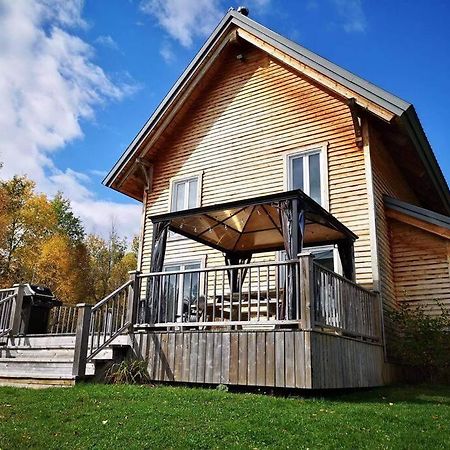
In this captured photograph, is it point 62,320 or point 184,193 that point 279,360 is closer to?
point 62,320

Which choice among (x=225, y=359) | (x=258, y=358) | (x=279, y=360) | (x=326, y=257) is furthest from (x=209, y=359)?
(x=326, y=257)

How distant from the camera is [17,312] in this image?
37.8 ft

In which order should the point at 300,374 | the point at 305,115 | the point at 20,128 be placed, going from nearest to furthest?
1. the point at 300,374
2. the point at 305,115
3. the point at 20,128

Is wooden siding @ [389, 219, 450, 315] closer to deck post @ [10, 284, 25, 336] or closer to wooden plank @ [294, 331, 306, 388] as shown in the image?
wooden plank @ [294, 331, 306, 388]

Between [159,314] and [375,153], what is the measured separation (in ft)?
22.0

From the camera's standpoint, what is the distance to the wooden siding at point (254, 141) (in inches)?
449

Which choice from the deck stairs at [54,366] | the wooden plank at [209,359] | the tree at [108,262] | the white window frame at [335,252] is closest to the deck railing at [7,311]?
the deck stairs at [54,366]

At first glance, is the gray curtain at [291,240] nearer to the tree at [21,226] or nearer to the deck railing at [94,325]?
the deck railing at [94,325]

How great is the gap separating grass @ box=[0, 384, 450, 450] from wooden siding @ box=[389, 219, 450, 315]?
4.34 m

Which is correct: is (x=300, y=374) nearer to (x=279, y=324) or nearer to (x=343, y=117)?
(x=279, y=324)

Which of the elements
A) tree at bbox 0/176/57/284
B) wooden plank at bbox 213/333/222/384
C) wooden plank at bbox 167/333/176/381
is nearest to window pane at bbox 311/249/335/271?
wooden plank at bbox 213/333/222/384

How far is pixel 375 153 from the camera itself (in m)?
11.8

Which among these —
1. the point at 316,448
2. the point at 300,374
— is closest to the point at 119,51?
the point at 300,374

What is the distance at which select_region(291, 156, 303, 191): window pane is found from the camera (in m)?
12.3
